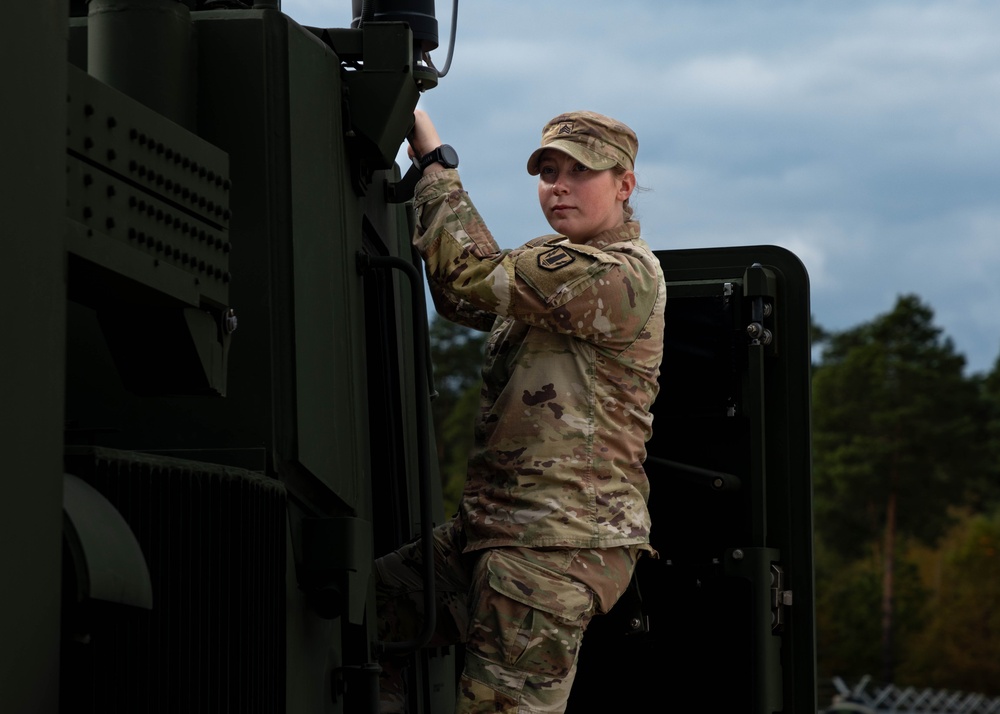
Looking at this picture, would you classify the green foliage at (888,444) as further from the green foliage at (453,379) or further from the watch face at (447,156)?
the watch face at (447,156)

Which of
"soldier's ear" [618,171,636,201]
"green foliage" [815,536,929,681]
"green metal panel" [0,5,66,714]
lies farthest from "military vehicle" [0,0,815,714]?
"green foliage" [815,536,929,681]

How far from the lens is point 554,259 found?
12.4 feet

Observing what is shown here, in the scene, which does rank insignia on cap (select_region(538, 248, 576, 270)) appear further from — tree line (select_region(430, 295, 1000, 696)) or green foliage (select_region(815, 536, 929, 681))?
green foliage (select_region(815, 536, 929, 681))

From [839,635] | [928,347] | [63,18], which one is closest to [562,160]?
[63,18]

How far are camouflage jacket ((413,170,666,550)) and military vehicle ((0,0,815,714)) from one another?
0.16 m

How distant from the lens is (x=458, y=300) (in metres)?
4.20

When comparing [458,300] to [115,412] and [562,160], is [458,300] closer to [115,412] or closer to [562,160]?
[562,160]

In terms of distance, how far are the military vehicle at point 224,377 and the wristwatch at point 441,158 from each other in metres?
0.12

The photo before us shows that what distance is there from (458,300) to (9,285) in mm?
1993

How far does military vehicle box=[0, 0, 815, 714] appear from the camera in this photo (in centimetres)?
239

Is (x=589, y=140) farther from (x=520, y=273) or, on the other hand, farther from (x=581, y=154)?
(x=520, y=273)

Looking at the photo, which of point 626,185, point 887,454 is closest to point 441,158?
point 626,185

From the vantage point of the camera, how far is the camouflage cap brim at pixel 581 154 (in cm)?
400

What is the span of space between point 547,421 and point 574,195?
0.59 metres
